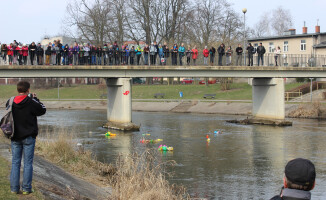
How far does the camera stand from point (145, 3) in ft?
228

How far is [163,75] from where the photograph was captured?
37.4m

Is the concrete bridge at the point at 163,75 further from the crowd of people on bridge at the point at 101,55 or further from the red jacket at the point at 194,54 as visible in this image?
the red jacket at the point at 194,54

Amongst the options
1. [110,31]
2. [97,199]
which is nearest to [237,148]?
[97,199]

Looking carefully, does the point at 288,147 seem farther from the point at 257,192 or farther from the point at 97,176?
the point at 97,176

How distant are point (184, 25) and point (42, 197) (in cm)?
6211

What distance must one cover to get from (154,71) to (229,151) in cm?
1404

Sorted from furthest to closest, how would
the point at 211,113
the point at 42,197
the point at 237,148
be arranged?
1. the point at 211,113
2. the point at 237,148
3. the point at 42,197

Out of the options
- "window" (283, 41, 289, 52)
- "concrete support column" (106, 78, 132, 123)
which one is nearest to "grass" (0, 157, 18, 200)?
"concrete support column" (106, 78, 132, 123)

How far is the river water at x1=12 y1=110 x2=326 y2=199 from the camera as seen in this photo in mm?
16141

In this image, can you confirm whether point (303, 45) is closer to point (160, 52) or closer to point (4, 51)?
point (160, 52)

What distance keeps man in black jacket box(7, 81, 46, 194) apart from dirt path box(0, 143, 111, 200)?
0.89 metres

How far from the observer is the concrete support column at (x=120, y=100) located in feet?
115

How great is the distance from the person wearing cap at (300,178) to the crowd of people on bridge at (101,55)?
102ft

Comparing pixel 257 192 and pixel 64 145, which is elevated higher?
pixel 64 145
